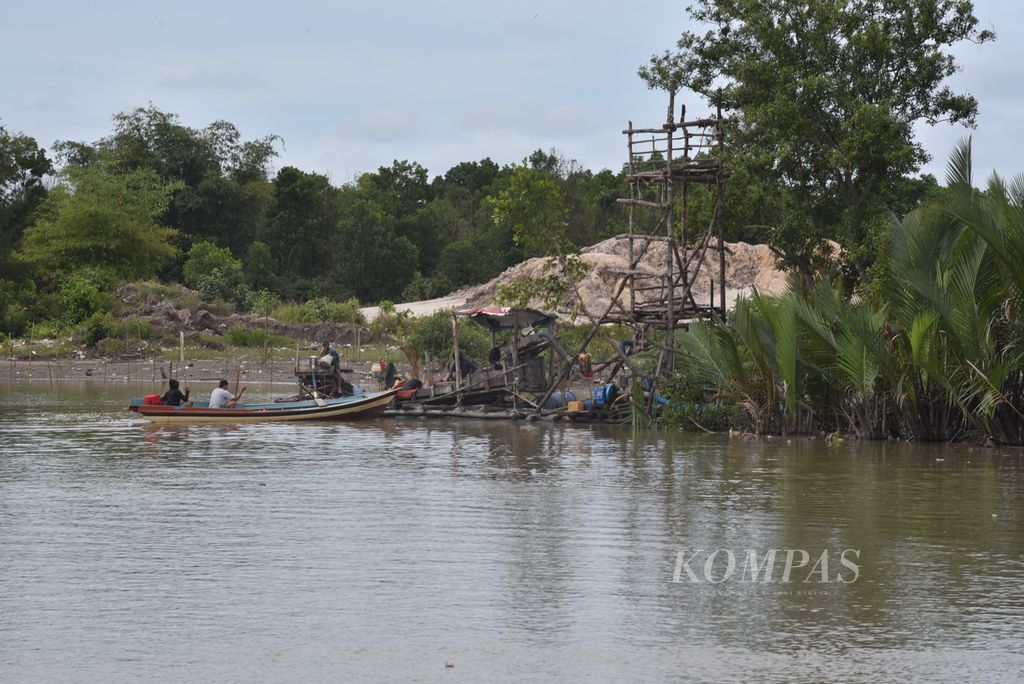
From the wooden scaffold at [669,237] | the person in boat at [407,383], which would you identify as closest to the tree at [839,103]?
the wooden scaffold at [669,237]

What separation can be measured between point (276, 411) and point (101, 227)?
32839 millimetres

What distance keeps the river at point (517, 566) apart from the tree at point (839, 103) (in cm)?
638

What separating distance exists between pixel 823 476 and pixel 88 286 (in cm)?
3926

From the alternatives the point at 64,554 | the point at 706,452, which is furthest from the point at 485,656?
the point at 706,452

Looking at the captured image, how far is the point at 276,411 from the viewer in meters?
27.5

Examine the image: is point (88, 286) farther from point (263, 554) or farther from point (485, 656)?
point (485, 656)

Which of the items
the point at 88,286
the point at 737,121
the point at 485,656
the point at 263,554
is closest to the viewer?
the point at 485,656

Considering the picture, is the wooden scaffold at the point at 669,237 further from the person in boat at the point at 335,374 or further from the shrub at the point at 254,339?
the shrub at the point at 254,339

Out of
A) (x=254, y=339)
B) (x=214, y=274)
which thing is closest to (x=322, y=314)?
(x=254, y=339)

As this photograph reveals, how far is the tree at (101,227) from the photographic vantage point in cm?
5609

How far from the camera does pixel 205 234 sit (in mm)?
68062

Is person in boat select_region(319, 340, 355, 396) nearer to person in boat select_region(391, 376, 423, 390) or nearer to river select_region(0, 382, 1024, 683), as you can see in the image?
person in boat select_region(391, 376, 423, 390)

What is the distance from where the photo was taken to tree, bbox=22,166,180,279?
56.1 m

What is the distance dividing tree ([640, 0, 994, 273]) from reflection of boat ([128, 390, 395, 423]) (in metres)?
9.16
